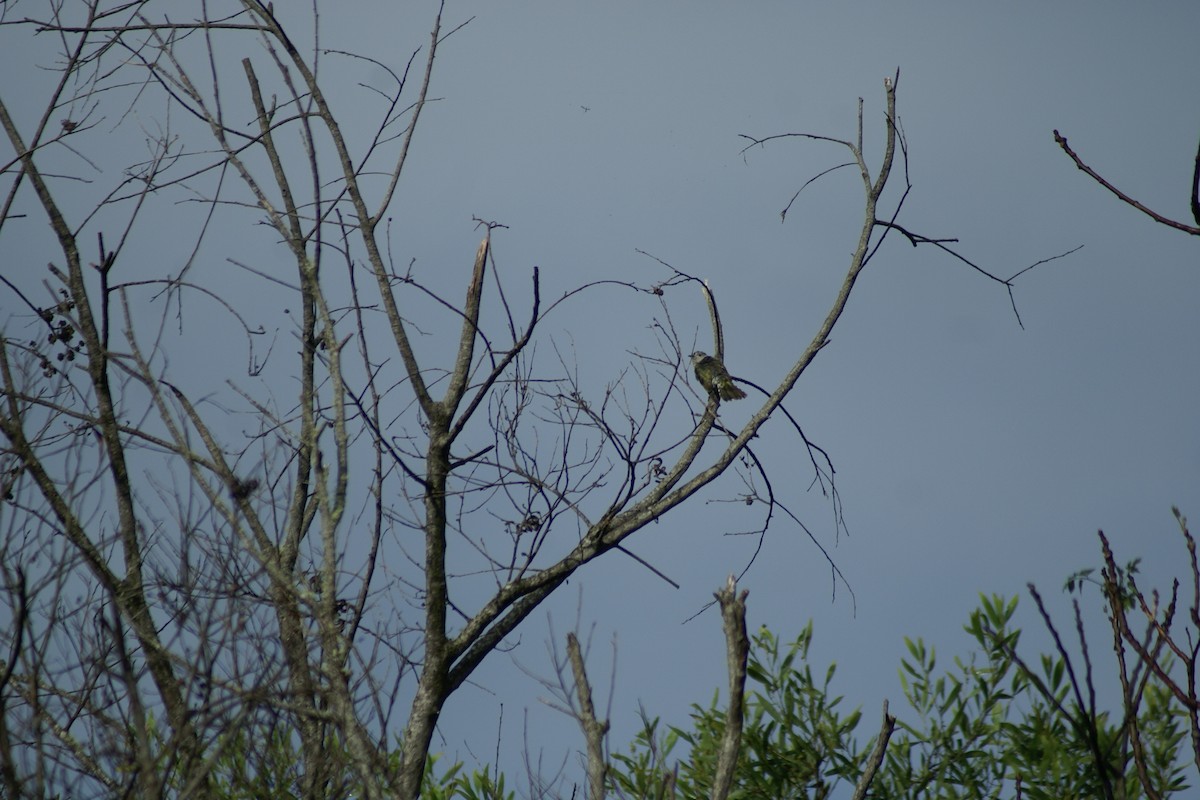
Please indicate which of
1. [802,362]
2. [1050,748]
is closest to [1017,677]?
[1050,748]

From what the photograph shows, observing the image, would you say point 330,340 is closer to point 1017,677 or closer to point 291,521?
point 291,521

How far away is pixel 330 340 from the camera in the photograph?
382cm

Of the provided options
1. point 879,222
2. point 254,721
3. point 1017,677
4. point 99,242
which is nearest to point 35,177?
point 99,242

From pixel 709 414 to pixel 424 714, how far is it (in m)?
1.77

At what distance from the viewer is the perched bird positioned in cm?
501

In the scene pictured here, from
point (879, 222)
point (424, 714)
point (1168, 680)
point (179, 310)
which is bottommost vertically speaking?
point (1168, 680)

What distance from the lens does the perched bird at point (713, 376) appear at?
5012 mm

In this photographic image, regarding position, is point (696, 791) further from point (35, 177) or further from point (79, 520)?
point (35, 177)

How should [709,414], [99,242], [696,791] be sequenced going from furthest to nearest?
[696,791], [709,414], [99,242]

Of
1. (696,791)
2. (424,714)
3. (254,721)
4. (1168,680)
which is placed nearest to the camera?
(1168,680)

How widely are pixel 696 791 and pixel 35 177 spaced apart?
188 inches

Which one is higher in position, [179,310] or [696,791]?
[179,310]

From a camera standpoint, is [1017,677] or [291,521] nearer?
[291,521]

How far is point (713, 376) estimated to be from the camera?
16.7 feet
